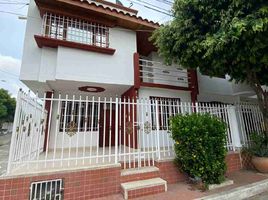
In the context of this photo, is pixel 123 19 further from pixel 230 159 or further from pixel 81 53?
pixel 230 159

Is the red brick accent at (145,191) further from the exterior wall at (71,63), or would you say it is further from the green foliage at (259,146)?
the exterior wall at (71,63)

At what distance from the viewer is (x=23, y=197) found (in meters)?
3.71

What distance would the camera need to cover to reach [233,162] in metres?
6.52

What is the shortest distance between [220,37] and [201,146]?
10.4 ft

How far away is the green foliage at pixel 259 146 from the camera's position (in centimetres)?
640

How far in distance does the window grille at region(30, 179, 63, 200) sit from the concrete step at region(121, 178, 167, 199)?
1520 mm

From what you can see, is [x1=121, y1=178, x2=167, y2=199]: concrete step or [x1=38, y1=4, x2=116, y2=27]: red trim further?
[x1=38, y1=4, x2=116, y2=27]: red trim

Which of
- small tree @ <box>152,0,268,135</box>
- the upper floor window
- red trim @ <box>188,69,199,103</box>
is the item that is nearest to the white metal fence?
small tree @ <box>152,0,268,135</box>

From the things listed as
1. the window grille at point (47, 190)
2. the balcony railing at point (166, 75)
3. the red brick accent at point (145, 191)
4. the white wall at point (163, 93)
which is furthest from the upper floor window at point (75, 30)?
the red brick accent at point (145, 191)

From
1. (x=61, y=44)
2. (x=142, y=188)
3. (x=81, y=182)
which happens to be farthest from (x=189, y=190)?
(x=61, y=44)

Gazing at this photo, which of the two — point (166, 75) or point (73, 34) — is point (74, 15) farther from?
point (166, 75)

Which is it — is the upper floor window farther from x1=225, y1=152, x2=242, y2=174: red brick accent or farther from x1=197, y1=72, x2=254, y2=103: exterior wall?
x1=225, y1=152, x2=242, y2=174: red brick accent

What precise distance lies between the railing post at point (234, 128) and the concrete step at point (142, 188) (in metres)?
4.00

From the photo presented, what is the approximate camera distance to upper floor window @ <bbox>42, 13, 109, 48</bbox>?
24.3 ft
